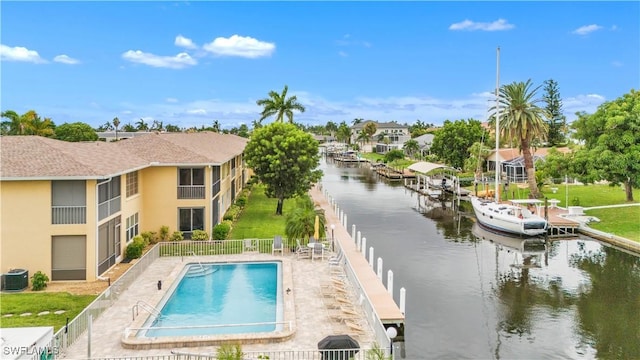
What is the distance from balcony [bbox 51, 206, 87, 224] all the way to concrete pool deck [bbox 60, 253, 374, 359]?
380cm

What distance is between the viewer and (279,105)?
65.8 m

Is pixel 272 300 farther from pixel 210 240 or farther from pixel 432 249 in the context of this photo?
pixel 432 249

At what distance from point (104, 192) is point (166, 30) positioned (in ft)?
116

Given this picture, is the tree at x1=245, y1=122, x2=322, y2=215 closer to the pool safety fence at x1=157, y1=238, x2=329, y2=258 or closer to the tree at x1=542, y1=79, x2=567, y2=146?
the pool safety fence at x1=157, y1=238, x2=329, y2=258

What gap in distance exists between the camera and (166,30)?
54.4 meters

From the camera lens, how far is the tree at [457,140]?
79.2 meters

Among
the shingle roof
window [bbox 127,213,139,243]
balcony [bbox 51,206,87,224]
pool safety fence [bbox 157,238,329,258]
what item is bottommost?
pool safety fence [bbox 157,238,329,258]

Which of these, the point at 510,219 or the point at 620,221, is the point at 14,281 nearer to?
the point at 510,219

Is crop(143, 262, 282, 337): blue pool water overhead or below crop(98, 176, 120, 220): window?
below

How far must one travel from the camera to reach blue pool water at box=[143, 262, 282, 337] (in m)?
17.7

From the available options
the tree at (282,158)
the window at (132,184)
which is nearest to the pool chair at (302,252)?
the window at (132,184)

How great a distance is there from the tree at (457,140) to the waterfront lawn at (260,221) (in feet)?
129

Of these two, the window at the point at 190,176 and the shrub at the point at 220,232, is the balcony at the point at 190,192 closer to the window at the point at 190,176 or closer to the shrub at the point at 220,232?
the window at the point at 190,176

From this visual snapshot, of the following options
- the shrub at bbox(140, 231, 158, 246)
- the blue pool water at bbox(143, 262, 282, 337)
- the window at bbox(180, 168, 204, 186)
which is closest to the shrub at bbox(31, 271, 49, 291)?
the blue pool water at bbox(143, 262, 282, 337)
